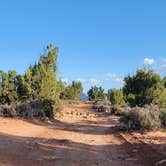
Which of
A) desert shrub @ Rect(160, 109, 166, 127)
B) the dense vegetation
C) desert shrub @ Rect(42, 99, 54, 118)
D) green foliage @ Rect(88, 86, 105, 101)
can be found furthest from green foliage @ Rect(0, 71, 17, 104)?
green foliage @ Rect(88, 86, 105, 101)

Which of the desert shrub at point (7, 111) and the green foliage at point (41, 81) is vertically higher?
the green foliage at point (41, 81)

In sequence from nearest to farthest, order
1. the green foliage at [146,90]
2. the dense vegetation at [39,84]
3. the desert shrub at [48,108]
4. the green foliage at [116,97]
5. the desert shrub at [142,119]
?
1. the desert shrub at [142,119]
2. the desert shrub at [48,108]
3. the green foliage at [146,90]
4. the dense vegetation at [39,84]
5. the green foliage at [116,97]

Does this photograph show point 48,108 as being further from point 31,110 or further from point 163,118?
point 163,118

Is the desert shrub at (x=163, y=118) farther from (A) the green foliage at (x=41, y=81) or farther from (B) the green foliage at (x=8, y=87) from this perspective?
(B) the green foliage at (x=8, y=87)

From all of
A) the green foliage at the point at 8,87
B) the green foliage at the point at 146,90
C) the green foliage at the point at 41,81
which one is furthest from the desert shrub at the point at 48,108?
the green foliage at the point at 8,87

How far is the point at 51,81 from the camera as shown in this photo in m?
39.4

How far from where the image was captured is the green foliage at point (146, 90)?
118 feet

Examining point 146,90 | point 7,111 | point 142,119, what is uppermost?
point 146,90

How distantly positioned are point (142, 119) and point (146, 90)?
16022 mm

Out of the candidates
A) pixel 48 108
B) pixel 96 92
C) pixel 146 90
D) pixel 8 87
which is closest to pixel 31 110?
pixel 48 108

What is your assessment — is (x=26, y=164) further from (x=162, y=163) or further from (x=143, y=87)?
(x=143, y=87)

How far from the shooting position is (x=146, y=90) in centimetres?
3600

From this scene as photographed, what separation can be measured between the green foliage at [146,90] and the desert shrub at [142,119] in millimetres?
13709

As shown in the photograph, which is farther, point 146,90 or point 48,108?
point 146,90
